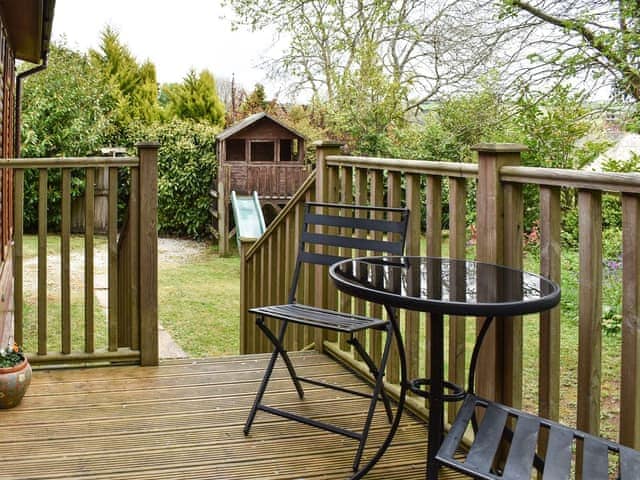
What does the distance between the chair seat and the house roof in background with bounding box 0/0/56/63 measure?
335 centimetres

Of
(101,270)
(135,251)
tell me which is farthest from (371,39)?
(135,251)

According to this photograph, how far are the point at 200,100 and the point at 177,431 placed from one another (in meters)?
14.5

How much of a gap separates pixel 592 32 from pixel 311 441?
6100 mm

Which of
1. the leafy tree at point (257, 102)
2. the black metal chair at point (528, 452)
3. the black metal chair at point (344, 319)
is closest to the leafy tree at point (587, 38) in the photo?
the black metal chair at point (344, 319)

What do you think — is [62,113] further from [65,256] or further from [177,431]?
[177,431]

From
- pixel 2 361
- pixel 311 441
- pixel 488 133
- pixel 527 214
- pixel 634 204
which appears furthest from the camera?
pixel 488 133

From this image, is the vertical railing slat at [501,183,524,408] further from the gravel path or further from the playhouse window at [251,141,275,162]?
the playhouse window at [251,141,275,162]

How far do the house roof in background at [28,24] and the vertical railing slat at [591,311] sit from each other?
14.2 ft

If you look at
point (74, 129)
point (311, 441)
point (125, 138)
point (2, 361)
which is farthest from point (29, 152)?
point (311, 441)

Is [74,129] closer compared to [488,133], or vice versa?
[488,133]

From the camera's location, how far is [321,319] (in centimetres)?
280

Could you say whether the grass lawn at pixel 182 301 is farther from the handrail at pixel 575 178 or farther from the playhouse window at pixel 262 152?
the handrail at pixel 575 178

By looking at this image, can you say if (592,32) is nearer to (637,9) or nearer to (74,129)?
(637,9)

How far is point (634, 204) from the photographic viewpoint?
6.01ft
